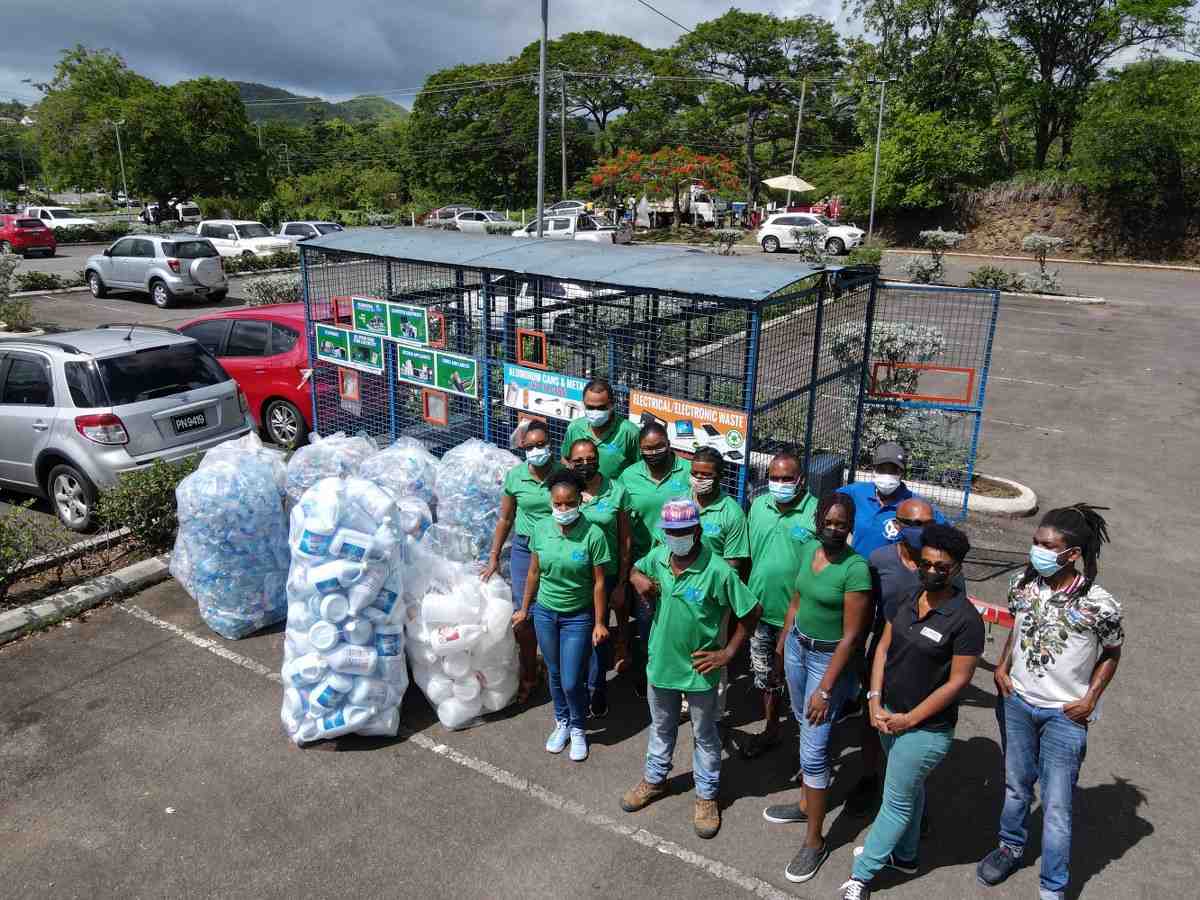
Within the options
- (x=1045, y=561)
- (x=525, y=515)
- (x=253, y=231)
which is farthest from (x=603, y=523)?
(x=253, y=231)

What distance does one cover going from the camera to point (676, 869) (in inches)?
157

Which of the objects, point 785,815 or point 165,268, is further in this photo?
point 165,268

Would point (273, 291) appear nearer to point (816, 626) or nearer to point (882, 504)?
point (882, 504)

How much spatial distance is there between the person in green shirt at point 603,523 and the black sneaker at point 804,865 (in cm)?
143

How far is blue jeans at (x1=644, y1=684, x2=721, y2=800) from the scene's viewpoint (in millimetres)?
4090

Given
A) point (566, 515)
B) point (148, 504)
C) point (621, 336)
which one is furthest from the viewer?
point (621, 336)

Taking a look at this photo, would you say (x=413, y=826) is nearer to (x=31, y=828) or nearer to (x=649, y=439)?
(x=31, y=828)

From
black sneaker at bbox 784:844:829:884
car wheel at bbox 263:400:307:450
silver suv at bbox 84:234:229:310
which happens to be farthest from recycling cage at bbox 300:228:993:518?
silver suv at bbox 84:234:229:310

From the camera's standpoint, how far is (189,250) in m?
20.4

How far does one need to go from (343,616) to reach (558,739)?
135 centimetres

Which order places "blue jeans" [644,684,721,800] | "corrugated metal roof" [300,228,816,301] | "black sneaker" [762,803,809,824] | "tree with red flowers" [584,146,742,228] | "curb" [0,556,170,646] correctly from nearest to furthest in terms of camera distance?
"blue jeans" [644,684,721,800], "black sneaker" [762,803,809,824], "corrugated metal roof" [300,228,816,301], "curb" [0,556,170,646], "tree with red flowers" [584,146,742,228]

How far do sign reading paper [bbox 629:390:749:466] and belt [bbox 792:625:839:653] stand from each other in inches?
74.2

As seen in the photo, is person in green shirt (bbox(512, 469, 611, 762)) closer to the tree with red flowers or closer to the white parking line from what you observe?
the white parking line

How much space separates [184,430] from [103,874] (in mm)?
4493
